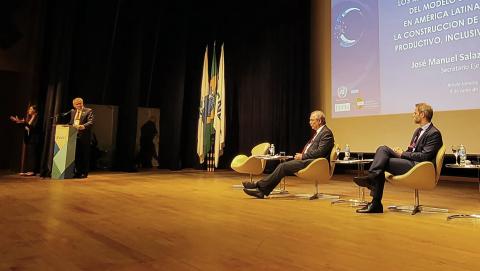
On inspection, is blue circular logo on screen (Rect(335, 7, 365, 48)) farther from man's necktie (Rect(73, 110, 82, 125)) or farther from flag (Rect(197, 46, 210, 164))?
man's necktie (Rect(73, 110, 82, 125))

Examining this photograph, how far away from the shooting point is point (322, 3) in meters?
7.82

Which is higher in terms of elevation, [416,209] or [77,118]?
[77,118]

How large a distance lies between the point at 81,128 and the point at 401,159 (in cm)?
506

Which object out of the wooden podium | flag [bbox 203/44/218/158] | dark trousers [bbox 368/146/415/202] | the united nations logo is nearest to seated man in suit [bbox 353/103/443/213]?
dark trousers [bbox 368/146/415/202]

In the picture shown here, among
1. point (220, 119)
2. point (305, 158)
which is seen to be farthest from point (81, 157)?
point (305, 158)

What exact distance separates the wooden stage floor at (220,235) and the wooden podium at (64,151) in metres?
1.93

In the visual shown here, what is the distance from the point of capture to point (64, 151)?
6.47m

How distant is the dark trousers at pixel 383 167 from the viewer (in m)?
3.74

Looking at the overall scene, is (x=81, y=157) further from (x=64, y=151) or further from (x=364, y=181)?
(x=364, y=181)

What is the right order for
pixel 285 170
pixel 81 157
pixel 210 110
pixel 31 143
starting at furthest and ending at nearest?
pixel 210 110, pixel 31 143, pixel 81 157, pixel 285 170

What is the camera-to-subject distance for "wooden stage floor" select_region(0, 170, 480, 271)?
6.61 feet

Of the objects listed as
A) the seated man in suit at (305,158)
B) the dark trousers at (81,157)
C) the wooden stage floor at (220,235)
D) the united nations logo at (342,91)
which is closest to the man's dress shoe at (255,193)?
the seated man in suit at (305,158)

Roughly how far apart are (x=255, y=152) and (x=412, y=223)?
301cm

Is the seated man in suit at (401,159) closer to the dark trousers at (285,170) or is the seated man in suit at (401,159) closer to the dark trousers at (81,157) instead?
the dark trousers at (285,170)
